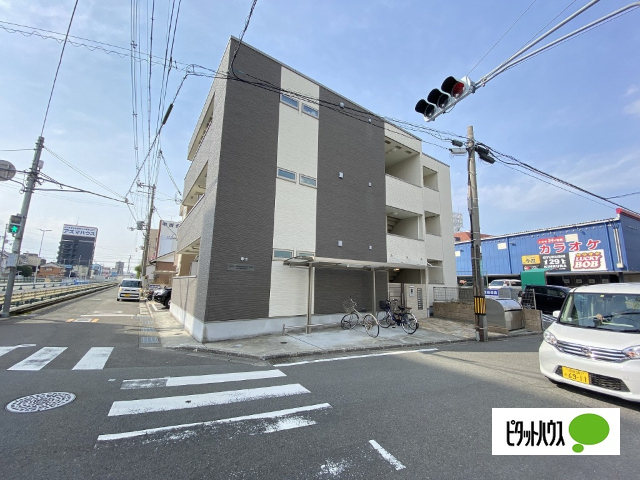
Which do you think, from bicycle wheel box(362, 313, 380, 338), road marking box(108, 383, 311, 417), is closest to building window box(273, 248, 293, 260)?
bicycle wheel box(362, 313, 380, 338)

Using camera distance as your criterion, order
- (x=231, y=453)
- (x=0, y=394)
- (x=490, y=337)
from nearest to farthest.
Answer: (x=231, y=453)
(x=0, y=394)
(x=490, y=337)

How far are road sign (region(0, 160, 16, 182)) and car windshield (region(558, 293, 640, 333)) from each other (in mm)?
19356

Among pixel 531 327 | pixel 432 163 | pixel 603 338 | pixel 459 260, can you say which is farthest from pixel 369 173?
pixel 459 260

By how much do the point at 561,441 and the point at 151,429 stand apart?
4.76 m

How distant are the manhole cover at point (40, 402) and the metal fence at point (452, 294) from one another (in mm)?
15465

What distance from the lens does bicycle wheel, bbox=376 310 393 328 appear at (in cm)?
1149

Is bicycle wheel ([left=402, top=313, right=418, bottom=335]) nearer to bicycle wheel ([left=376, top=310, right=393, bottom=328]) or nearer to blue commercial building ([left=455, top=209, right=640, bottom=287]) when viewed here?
bicycle wheel ([left=376, top=310, right=393, bottom=328])

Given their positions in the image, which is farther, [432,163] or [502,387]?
[432,163]

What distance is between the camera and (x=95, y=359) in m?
6.21

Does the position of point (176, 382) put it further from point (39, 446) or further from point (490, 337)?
point (490, 337)

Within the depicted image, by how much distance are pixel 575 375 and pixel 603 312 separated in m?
1.61

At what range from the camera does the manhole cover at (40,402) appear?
3.67 metres

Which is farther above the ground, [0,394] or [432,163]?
[432,163]

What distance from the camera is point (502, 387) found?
4.89 m
